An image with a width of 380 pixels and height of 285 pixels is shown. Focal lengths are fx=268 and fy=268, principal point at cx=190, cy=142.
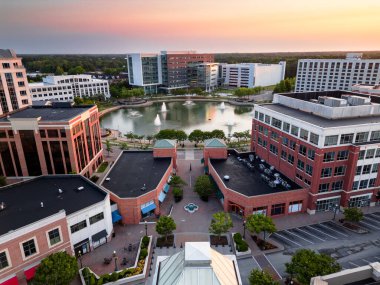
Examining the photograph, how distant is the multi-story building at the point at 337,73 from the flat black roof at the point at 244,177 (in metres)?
113

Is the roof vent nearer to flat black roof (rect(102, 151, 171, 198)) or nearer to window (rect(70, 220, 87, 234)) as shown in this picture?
window (rect(70, 220, 87, 234))

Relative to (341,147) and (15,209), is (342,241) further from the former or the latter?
(15,209)

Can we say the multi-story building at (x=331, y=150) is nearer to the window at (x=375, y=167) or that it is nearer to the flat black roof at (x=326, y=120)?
the flat black roof at (x=326, y=120)

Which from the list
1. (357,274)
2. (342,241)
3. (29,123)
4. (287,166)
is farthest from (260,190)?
(29,123)

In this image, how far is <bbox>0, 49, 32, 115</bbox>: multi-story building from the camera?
7888 cm

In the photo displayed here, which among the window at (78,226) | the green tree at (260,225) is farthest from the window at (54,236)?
the green tree at (260,225)

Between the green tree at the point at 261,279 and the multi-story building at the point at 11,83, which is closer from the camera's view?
the green tree at the point at 261,279

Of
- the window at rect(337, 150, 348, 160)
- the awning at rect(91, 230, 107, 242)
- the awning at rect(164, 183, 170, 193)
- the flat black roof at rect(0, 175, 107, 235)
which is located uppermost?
the window at rect(337, 150, 348, 160)

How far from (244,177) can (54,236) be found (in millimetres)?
33240

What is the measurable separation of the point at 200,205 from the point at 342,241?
76.8 ft

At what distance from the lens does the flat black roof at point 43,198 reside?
110ft

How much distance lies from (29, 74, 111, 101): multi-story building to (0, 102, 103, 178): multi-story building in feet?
290

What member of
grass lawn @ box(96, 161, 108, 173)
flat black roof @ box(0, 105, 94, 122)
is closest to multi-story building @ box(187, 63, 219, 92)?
grass lawn @ box(96, 161, 108, 173)

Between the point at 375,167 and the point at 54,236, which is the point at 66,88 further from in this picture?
the point at 375,167
